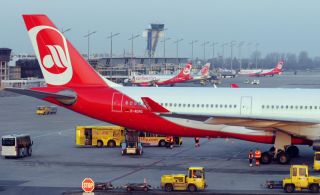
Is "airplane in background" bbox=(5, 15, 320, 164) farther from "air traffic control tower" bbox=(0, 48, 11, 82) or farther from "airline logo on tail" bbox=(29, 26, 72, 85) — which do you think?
"air traffic control tower" bbox=(0, 48, 11, 82)

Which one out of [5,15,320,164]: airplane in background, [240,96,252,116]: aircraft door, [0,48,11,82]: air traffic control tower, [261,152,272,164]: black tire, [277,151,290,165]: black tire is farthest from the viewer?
[0,48,11,82]: air traffic control tower

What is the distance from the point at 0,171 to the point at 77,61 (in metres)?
10.1

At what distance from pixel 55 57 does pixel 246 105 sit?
42.2 feet

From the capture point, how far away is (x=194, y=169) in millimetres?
32500

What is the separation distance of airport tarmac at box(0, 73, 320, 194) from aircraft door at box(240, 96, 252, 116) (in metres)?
3.10

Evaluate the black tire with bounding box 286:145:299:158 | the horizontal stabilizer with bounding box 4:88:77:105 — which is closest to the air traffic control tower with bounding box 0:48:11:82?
the horizontal stabilizer with bounding box 4:88:77:105

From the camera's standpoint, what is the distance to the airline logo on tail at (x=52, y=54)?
4456 cm

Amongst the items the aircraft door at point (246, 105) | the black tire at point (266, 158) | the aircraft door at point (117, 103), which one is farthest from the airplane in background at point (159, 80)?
the black tire at point (266, 158)

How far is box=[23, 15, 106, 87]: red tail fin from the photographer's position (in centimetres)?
4456

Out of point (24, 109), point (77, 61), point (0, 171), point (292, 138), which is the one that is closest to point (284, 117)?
point (292, 138)

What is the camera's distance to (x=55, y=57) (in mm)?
44656

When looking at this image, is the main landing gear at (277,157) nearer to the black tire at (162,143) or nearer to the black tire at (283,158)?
the black tire at (283,158)

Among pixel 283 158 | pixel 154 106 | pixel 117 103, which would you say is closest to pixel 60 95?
pixel 117 103

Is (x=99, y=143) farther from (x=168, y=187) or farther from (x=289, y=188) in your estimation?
(x=289, y=188)
